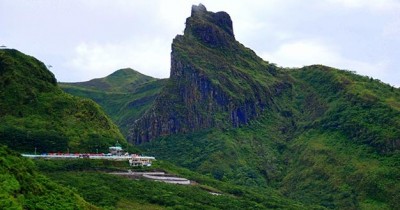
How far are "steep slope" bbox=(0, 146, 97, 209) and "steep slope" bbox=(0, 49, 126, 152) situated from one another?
57.1 meters

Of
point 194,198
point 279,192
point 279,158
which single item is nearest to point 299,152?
point 279,158

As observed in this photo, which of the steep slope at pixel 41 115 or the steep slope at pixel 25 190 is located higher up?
the steep slope at pixel 41 115

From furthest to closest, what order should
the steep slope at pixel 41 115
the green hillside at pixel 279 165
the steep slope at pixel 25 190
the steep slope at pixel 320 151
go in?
1. the steep slope at pixel 320 151
2. the steep slope at pixel 41 115
3. the green hillside at pixel 279 165
4. the steep slope at pixel 25 190

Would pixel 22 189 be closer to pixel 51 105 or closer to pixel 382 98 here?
pixel 51 105

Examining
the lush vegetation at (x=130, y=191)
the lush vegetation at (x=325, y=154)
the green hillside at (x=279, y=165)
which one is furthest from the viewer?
the lush vegetation at (x=325, y=154)

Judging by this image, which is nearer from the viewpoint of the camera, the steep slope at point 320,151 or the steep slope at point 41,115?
the steep slope at point 41,115

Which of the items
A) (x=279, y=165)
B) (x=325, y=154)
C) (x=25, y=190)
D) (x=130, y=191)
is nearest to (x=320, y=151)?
(x=325, y=154)

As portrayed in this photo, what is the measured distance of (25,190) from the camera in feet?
187

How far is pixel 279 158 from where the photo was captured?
187500 mm

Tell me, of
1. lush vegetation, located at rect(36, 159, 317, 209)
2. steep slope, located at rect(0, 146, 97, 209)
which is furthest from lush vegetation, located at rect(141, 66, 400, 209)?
steep slope, located at rect(0, 146, 97, 209)

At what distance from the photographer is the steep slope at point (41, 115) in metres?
123

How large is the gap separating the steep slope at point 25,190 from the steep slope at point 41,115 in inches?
2250

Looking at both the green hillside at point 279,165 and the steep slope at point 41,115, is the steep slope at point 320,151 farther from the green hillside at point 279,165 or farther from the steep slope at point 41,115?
the steep slope at point 41,115

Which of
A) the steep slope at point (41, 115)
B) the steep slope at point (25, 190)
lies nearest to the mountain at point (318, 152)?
the steep slope at point (41, 115)
